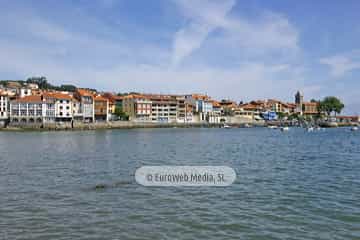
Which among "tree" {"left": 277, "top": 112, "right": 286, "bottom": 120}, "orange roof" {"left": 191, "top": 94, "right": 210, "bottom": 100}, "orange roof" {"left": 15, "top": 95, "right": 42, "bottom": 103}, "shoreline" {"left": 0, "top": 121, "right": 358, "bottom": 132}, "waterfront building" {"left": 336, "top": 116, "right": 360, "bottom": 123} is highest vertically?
"orange roof" {"left": 191, "top": 94, "right": 210, "bottom": 100}

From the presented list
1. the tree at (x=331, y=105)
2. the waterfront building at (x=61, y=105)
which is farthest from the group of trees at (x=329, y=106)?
the waterfront building at (x=61, y=105)

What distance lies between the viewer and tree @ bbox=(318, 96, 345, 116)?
152375 millimetres

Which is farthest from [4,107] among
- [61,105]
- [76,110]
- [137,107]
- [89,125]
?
[137,107]

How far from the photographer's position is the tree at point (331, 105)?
152375 millimetres

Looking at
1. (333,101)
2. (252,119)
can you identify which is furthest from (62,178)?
(333,101)

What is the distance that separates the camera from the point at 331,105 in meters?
152

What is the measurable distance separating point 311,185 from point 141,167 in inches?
367

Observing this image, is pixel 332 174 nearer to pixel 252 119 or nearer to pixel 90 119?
pixel 90 119

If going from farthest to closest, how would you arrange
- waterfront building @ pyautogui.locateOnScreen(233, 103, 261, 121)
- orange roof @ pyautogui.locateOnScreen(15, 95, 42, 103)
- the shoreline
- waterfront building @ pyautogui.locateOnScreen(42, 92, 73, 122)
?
waterfront building @ pyautogui.locateOnScreen(233, 103, 261, 121) < waterfront building @ pyautogui.locateOnScreen(42, 92, 73, 122) < orange roof @ pyautogui.locateOnScreen(15, 95, 42, 103) < the shoreline

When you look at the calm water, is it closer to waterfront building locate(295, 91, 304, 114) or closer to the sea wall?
the sea wall

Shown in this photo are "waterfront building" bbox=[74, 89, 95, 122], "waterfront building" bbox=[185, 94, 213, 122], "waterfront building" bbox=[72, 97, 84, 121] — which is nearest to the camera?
"waterfront building" bbox=[72, 97, 84, 121]

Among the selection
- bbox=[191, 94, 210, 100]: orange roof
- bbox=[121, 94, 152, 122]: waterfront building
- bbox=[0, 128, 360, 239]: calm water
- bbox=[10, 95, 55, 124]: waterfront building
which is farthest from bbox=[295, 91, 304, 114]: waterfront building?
bbox=[0, 128, 360, 239]: calm water

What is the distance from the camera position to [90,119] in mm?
97875

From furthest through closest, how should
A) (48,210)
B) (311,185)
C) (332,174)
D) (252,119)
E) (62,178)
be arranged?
(252,119) < (332,174) < (62,178) < (311,185) < (48,210)
